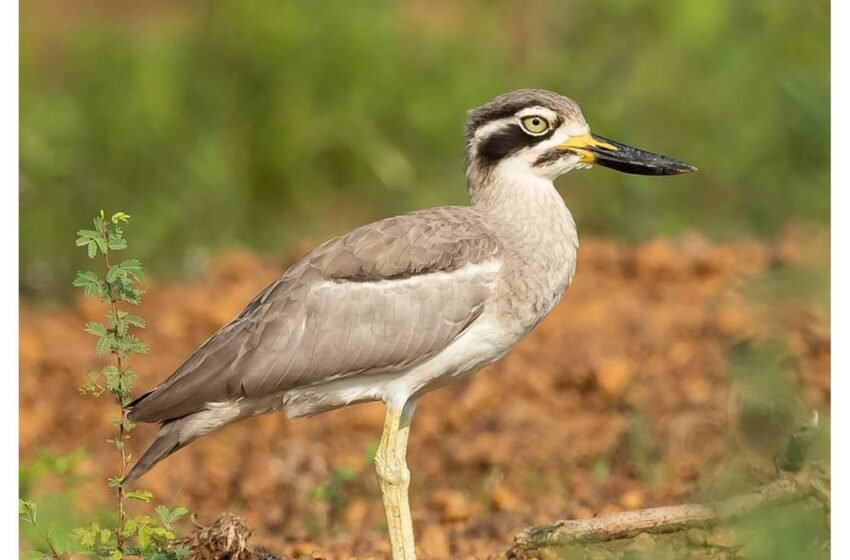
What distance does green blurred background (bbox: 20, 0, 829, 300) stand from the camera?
11.0 metres

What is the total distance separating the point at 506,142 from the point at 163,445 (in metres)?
1.86

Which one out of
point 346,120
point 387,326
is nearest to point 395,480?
point 387,326

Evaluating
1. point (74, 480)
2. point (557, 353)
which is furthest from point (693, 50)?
point (74, 480)

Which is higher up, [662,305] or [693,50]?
[693,50]

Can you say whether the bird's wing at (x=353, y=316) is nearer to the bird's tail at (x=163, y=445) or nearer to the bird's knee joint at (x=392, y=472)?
the bird's tail at (x=163, y=445)

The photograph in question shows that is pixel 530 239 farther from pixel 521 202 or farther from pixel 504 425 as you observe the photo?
pixel 504 425

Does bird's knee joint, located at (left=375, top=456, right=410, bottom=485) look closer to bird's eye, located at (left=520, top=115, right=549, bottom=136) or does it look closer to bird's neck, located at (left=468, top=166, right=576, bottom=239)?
bird's neck, located at (left=468, top=166, right=576, bottom=239)

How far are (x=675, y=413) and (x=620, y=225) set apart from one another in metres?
3.57

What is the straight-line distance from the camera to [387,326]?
547 centimetres

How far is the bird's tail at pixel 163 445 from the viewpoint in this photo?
5.35m

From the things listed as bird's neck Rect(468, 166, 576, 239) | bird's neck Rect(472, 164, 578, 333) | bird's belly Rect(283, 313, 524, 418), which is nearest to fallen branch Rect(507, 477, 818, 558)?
bird's belly Rect(283, 313, 524, 418)

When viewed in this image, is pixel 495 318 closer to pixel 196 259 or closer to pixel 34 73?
pixel 196 259

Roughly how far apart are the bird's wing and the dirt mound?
33.1 inches

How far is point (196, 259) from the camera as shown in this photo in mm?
10938
